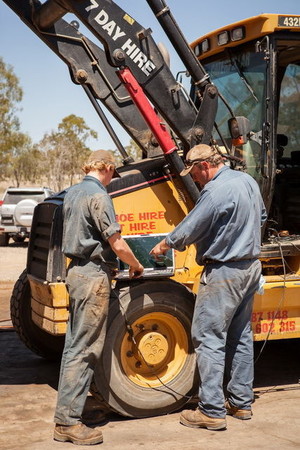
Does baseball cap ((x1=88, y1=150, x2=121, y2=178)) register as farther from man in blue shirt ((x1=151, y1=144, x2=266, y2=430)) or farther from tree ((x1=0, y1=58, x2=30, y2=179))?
tree ((x1=0, y1=58, x2=30, y2=179))

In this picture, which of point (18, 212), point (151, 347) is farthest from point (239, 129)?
point (18, 212)

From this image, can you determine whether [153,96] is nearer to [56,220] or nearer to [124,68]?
[124,68]

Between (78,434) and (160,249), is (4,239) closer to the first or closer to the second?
(160,249)

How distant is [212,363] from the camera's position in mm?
5047

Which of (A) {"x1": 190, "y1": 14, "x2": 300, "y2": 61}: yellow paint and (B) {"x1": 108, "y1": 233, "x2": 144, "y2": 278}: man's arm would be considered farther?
(A) {"x1": 190, "y1": 14, "x2": 300, "y2": 61}: yellow paint

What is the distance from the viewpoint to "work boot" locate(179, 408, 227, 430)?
501cm

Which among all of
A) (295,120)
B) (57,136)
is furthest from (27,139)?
(295,120)

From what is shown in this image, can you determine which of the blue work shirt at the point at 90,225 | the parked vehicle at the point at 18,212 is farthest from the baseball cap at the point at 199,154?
the parked vehicle at the point at 18,212

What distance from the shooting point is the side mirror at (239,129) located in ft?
19.5

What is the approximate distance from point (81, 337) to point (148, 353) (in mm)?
805

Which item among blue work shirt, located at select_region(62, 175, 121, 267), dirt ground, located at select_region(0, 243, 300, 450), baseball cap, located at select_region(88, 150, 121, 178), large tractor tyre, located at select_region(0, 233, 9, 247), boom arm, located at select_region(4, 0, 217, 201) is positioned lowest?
dirt ground, located at select_region(0, 243, 300, 450)

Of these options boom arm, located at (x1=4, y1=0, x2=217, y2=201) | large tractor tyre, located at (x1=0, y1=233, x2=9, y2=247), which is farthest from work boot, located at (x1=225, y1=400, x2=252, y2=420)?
large tractor tyre, located at (x1=0, y1=233, x2=9, y2=247)

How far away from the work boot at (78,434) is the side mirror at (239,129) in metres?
2.72

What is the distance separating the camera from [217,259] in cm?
509
